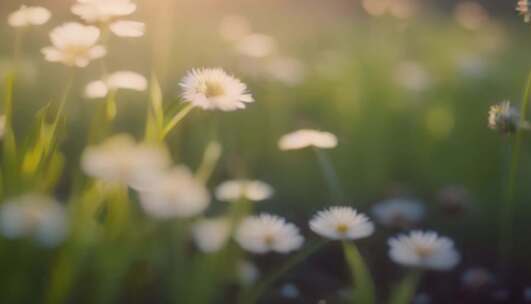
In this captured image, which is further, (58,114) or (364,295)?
(58,114)

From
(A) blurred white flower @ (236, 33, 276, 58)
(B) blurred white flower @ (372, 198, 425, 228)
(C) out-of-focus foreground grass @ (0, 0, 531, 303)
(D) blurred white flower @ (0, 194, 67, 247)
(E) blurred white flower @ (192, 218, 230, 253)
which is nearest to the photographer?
(D) blurred white flower @ (0, 194, 67, 247)

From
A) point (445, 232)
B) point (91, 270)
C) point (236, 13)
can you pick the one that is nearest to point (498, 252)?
point (445, 232)

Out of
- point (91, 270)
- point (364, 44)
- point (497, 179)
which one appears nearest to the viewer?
point (91, 270)

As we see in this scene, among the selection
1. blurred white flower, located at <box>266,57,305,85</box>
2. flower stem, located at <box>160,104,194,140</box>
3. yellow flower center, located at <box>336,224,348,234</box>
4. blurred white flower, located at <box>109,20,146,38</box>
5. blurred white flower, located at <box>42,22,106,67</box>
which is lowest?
yellow flower center, located at <box>336,224,348,234</box>

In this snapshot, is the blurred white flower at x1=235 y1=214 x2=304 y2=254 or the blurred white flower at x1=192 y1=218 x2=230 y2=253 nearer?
the blurred white flower at x1=192 y1=218 x2=230 y2=253

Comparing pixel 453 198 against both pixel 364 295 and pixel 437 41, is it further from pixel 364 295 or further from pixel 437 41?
pixel 437 41

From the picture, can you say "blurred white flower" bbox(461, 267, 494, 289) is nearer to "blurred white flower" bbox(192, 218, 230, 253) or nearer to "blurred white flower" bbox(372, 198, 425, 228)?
"blurred white flower" bbox(372, 198, 425, 228)

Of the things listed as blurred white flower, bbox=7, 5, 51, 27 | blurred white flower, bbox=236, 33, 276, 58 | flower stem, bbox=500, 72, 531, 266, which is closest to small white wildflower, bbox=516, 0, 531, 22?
flower stem, bbox=500, 72, 531, 266
